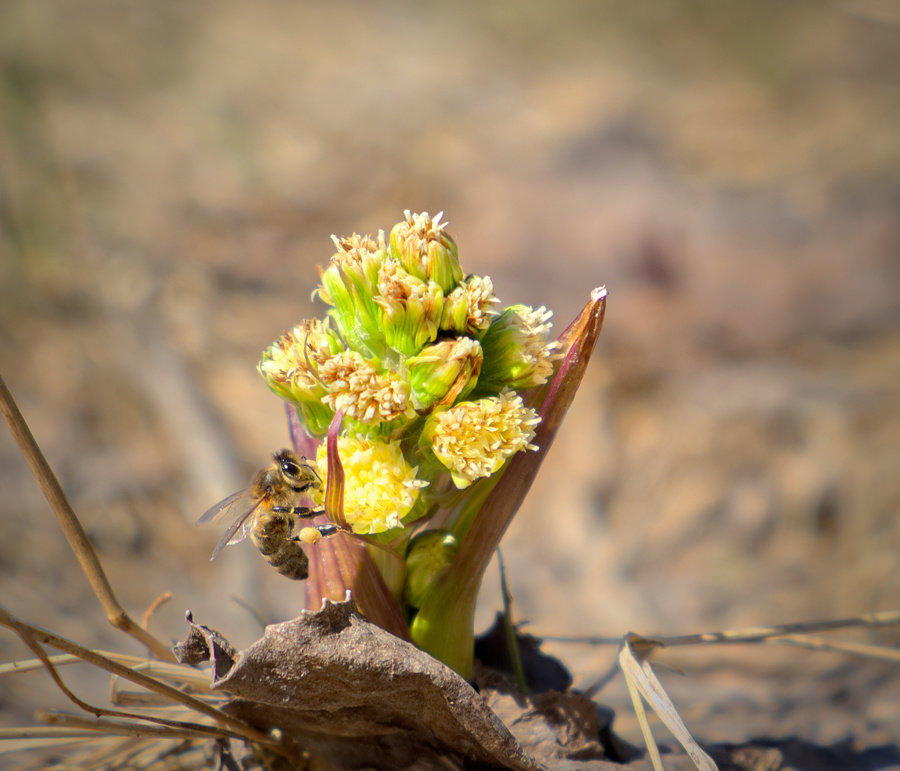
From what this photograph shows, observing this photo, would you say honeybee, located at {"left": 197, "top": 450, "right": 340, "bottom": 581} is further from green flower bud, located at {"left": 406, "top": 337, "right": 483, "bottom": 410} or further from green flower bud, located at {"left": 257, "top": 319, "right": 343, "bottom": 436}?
green flower bud, located at {"left": 406, "top": 337, "right": 483, "bottom": 410}

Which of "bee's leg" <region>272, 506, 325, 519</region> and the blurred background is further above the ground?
the blurred background

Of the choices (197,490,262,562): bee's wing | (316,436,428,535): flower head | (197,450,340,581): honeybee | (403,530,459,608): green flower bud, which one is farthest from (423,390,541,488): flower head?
(197,490,262,562): bee's wing

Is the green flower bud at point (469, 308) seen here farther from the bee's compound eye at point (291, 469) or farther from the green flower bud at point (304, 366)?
the bee's compound eye at point (291, 469)

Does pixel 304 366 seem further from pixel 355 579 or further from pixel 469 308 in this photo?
pixel 355 579

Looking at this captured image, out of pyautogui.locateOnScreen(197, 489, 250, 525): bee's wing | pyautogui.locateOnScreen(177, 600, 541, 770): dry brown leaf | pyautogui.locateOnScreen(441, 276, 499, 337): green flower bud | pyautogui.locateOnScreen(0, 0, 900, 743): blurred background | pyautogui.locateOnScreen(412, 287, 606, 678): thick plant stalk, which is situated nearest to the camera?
pyautogui.locateOnScreen(177, 600, 541, 770): dry brown leaf

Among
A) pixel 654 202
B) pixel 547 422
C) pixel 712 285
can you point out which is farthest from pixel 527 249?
pixel 547 422

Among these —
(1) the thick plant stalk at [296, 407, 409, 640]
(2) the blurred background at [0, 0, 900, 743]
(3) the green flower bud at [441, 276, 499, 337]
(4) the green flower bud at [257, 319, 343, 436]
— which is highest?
(2) the blurred background at [0, 0, 900, 743]

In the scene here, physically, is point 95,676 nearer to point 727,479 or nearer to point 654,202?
point 727,479

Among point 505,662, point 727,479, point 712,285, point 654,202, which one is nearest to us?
point 505,662

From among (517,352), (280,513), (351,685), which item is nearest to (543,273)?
(517,352)
